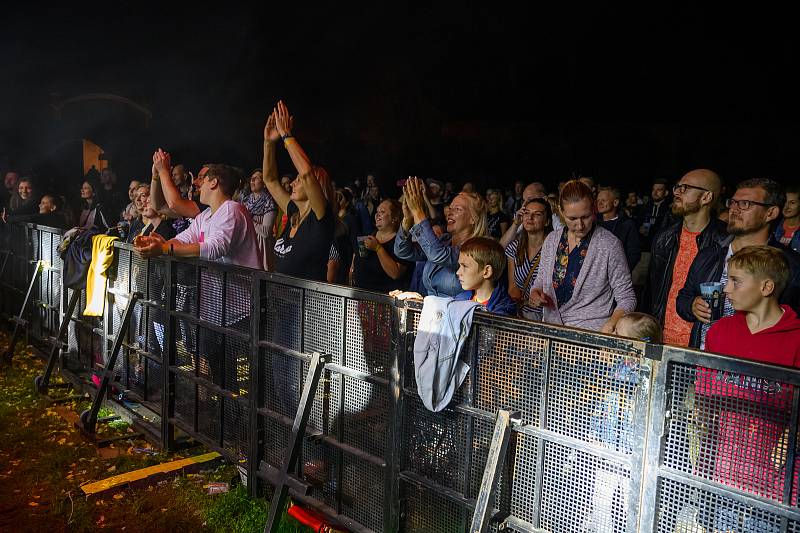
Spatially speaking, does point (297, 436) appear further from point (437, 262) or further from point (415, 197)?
point (415, 197)

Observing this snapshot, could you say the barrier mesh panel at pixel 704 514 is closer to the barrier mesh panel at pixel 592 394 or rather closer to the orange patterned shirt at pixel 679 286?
the barrier mesh panel at pixel 592 394

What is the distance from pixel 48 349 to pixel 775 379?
8.50 meters

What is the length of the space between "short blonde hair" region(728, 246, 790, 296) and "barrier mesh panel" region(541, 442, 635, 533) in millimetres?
1242

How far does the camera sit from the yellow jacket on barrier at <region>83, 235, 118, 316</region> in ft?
20.7

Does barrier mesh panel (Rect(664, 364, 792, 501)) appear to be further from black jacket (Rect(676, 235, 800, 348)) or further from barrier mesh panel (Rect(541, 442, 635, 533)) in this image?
black jacket (Rect(676, 235, 800, 348))

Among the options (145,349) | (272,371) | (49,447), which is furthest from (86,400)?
(272,371)

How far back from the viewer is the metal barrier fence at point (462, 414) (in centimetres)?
234

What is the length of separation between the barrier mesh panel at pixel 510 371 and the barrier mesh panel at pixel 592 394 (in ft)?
0.27

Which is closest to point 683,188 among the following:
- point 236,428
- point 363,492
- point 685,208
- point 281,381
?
point 685,208

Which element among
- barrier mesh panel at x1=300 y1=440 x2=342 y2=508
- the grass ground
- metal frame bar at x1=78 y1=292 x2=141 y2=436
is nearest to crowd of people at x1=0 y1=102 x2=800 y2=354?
metal frame bar at x1=78 y1=292 x2=141 y2=436

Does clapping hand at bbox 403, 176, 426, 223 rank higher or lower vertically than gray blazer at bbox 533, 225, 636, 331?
higher

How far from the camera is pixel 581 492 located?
2.75 metres

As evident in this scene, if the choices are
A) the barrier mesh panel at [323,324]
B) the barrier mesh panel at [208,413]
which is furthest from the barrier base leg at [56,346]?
the barrier mesh panel at [323,324]

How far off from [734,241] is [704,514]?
221cm
